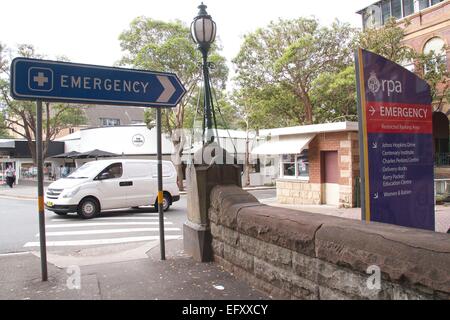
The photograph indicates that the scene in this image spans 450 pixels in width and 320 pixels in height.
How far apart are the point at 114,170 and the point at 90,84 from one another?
8205 millimetres

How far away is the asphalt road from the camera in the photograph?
855 cm

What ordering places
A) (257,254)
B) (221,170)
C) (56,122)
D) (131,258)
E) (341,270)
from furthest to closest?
(56,122) → (131,258) → (221,170) → (257,254) → (341,270)

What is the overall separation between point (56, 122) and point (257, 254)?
34.5 metres

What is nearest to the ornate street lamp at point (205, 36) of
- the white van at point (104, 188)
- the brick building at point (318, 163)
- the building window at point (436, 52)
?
the white van at point (104, 188)

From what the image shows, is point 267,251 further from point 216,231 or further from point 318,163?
point 318,163

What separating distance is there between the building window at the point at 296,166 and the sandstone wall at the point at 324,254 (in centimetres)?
1277

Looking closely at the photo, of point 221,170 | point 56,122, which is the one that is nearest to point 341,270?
point 221,170

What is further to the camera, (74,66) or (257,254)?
(74,66)

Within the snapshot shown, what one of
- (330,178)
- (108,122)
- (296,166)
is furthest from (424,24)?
(108,122)

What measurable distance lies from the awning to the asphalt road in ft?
18.3

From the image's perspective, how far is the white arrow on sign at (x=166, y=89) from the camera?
235 inches

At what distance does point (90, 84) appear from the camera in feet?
17.5
